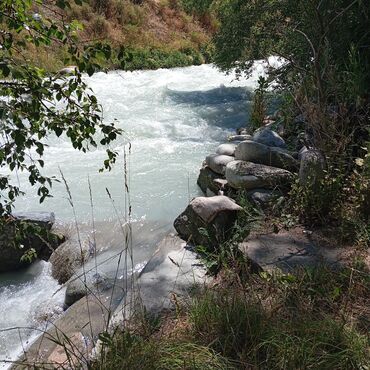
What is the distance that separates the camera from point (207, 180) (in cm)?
666

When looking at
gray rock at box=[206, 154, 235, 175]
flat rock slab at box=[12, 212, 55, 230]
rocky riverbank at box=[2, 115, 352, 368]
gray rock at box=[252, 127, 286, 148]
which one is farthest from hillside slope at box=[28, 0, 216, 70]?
rocky riverbank at box=[2, 115, 352, 368]

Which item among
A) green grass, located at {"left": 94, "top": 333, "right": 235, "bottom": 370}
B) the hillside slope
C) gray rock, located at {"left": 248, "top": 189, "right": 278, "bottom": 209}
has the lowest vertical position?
gray rock, located at {"left": 248, "top": 189, "right": 278, "bottom": 209}

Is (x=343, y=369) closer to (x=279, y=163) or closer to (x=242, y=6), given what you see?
(x=279, y=163)

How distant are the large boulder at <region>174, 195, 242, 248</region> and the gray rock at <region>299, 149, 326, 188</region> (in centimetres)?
69

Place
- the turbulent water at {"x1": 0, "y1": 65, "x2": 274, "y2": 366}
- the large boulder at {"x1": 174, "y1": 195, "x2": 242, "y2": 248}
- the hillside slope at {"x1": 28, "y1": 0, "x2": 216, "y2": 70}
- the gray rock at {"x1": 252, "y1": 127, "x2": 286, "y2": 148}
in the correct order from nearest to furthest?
the large boulder at {"x1": 174, "y1": 195, "x2": 242, "y2": 248}
the turbulent water at {"x1": 0, "y1": 65, "x2": 274, "y2": 366}
the gray rock at {"x1": 252, "y1": 127, "x2": 286, "y2": 148}
the hillside slope at {"x1": 28, "y1": 0, "x2": 216, "y2": 70}

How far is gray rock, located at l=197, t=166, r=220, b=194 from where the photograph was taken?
641 centimetres

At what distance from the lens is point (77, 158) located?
8414mm

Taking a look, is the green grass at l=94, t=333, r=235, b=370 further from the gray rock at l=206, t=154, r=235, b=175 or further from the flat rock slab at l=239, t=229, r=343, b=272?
the gray rock at l=206, t=154, r=235, b=175

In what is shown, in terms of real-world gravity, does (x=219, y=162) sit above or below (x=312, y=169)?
below

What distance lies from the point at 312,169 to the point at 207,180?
247 centimetres

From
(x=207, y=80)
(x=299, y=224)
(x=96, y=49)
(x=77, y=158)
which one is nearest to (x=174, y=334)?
(x=96, y=49)

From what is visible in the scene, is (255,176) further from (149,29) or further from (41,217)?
(149,29)

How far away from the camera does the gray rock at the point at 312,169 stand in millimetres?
4266

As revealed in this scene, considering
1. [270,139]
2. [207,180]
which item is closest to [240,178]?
[270,139]
